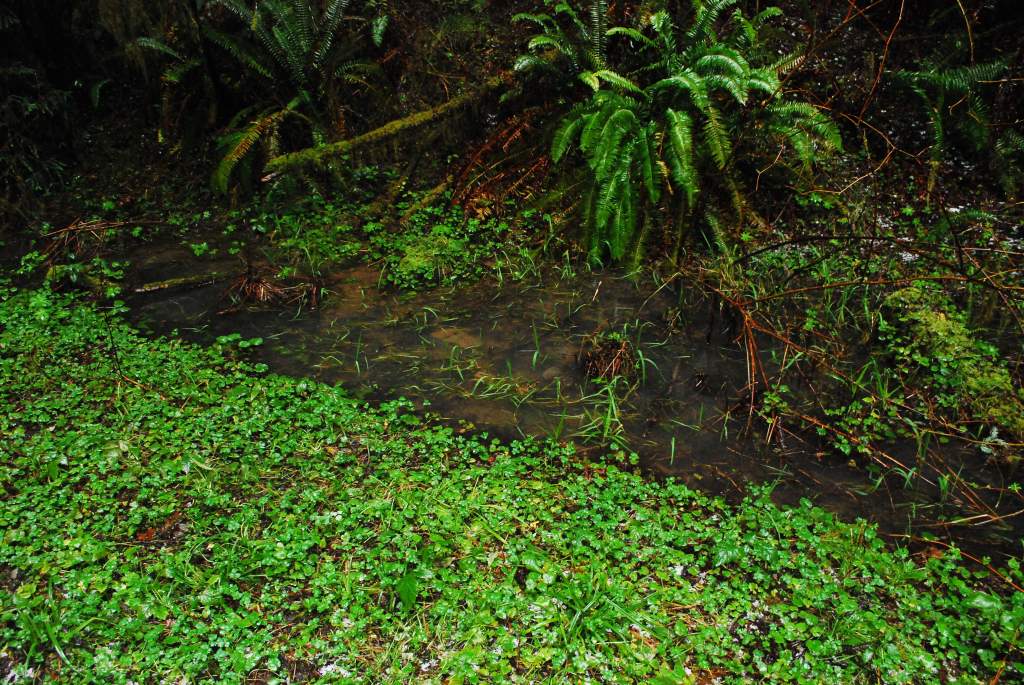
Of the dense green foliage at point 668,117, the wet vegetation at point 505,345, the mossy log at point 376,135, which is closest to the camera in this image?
the wet vegetation at point 505,345

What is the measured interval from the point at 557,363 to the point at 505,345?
0.43 meters

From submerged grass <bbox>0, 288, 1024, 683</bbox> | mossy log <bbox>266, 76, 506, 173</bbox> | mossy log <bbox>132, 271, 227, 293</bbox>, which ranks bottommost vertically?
submerged grass <bbox>0, 288, 1024, 683</bbox>

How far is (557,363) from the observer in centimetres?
473

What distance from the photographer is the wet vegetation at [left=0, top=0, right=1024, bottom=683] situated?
9.75 ft

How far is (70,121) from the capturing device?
21.9ft

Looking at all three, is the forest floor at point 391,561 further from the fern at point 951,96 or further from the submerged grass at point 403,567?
the fern at point 951,96

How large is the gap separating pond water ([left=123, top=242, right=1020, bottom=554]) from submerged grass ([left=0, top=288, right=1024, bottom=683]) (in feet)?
Answer: 0.82

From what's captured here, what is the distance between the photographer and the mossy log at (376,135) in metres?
6.12

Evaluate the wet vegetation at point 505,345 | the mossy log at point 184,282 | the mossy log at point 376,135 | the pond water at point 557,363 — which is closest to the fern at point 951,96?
the wet vegetation at point 505,345

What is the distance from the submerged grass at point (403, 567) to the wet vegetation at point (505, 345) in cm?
2

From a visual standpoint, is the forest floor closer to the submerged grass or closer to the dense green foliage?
the submerged grass

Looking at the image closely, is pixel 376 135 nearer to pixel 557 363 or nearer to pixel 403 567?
pixel 557 363

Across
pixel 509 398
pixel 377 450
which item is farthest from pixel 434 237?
pixel 377 450

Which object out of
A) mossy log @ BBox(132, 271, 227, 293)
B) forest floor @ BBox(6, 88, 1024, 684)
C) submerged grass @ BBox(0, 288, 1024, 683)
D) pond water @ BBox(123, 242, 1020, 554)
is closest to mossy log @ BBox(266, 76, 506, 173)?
pond water @ BBox(123, 242, 1020, 554)
